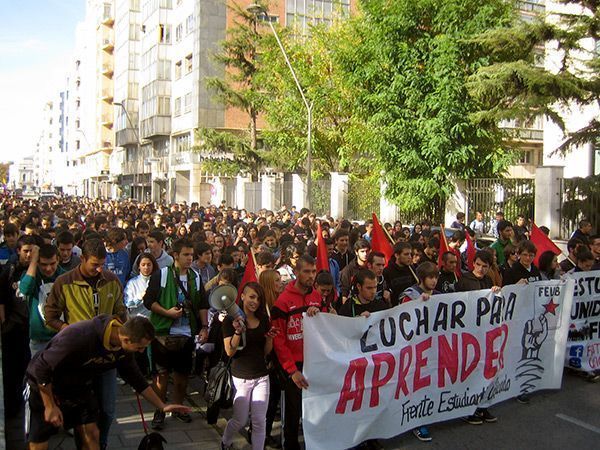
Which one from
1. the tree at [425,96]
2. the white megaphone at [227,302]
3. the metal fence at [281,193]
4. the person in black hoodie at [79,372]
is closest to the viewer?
the person in black hoodie at [79,372]

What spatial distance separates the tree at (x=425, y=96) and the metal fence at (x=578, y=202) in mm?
4090

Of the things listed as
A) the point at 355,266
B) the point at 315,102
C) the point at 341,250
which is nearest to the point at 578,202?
the point at 341,250

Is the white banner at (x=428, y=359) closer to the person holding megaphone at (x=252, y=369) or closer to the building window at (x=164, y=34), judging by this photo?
the person holding megaphone at (x=252, y=369)

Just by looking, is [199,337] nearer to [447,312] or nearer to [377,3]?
[447,312]

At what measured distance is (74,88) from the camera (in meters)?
112

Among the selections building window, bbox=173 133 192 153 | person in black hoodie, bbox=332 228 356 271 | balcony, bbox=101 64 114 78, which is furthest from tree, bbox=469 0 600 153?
balcony, bbox=101 64 114 78

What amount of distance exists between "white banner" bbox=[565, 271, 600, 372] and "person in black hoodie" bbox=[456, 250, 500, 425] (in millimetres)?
1350

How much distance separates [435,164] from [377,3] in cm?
582

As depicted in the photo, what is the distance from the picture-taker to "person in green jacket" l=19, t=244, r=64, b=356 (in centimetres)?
571

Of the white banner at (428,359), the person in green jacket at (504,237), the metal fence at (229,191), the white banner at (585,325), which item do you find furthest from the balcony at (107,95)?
the white banner at (428,359)

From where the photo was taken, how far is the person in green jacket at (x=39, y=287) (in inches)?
225

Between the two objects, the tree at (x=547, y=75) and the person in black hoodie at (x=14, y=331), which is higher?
the tree at (x=547, y=75)

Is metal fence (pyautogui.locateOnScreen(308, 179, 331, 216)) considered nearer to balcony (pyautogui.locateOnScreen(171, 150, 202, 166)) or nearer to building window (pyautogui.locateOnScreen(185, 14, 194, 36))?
balcony (pyautogui.locateOnScreen(171, 150, 202, 166))

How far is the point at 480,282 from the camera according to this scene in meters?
7.14
